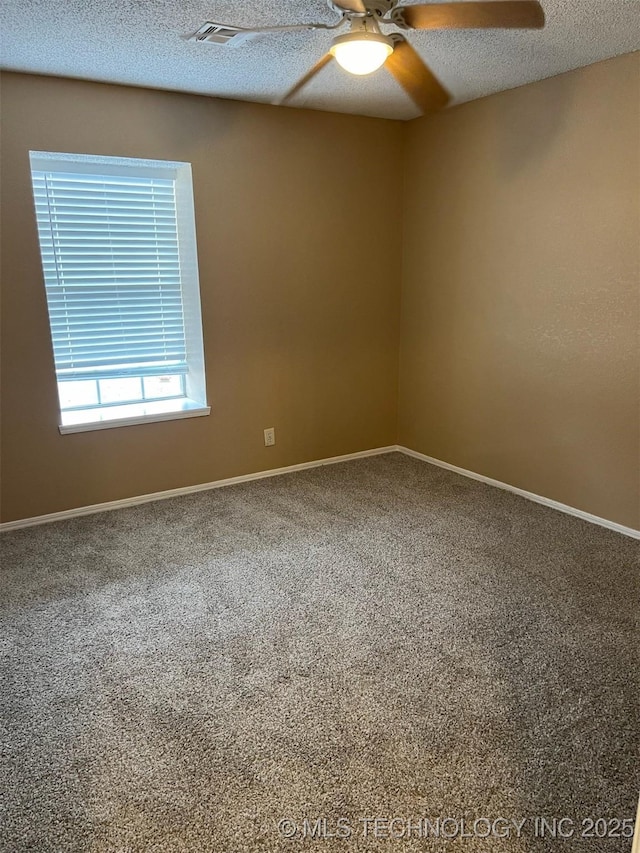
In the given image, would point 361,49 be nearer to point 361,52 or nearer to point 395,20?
point 361,52

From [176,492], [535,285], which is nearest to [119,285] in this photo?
[176,492]

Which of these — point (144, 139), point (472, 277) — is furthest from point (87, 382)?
point (472, 277)

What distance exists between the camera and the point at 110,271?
3.37m

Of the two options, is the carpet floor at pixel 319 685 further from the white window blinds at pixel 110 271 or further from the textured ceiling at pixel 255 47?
the textured ceiling at pixel 255 47

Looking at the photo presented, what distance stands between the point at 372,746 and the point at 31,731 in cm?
106

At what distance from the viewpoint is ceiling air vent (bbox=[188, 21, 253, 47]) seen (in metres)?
2.28

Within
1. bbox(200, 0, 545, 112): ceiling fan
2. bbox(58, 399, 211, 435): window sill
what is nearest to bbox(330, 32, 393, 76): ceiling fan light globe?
bbox(200, 0, 545, 112): ceiling fan

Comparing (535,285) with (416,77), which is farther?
(535,285)

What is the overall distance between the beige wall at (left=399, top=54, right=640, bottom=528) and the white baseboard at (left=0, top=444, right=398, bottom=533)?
58 cm

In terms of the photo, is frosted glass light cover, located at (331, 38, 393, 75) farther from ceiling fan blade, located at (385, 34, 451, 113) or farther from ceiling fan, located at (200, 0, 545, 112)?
ceiling fan blade, located at (385, 34, 451, 113)

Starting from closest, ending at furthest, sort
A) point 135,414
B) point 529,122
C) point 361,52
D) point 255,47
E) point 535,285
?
point 361,52 < point 255,47 < point 529,122 < point 535,285 < point 135,414

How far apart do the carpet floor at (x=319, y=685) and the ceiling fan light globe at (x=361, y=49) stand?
2115 millimetres

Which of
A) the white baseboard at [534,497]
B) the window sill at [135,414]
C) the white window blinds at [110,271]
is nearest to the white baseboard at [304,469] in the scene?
the white baseboard at [534,497]

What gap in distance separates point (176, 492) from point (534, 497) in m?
2.26
